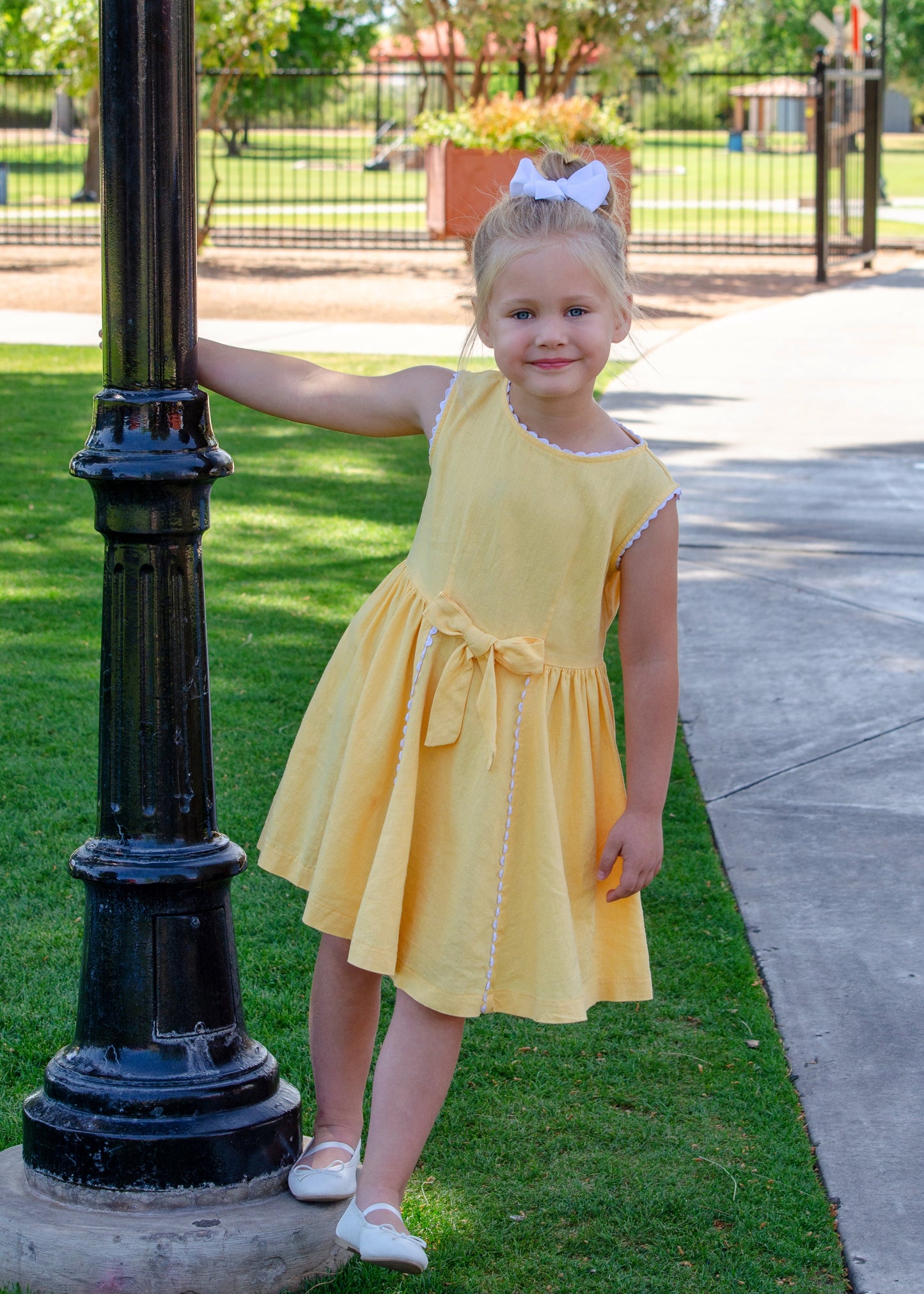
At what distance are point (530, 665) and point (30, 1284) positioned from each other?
41.9 inches

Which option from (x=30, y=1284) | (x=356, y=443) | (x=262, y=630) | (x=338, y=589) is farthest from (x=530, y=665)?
(x=356, y=443)

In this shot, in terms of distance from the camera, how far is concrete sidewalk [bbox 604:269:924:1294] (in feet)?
8.38

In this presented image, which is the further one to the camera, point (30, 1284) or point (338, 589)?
point (338, 589)

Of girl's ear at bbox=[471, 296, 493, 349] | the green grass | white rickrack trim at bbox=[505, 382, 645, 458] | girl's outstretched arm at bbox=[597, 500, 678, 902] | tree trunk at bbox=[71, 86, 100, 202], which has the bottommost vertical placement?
the green grass

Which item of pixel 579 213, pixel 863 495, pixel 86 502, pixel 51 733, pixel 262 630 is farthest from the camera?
pixel 863 495

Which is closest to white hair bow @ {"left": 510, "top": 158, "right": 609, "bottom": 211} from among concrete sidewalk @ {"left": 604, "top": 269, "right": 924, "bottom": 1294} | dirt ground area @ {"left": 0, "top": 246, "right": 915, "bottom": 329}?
concrete sidewalk @ {"left": 604, "top": 269, "right": 924, "bottom": 1294}

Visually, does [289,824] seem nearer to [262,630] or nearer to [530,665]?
[530,665]

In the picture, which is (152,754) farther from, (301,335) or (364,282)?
(364,282)

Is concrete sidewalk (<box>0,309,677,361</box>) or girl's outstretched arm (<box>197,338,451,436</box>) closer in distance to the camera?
girl's outstretched arm (<box>197,338,451,436</box>)

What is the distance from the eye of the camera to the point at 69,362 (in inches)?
389

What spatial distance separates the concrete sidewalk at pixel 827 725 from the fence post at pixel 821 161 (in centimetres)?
560

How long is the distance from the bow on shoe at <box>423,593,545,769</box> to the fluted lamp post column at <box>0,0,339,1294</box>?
1.10ft

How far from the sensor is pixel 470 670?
6.83 ft

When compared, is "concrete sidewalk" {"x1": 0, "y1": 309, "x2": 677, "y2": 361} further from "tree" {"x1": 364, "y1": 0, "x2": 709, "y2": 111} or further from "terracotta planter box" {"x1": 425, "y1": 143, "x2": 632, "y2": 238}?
"tree" {"x1": 364, "y1": 0, "x2": 709, "y2": 111}
